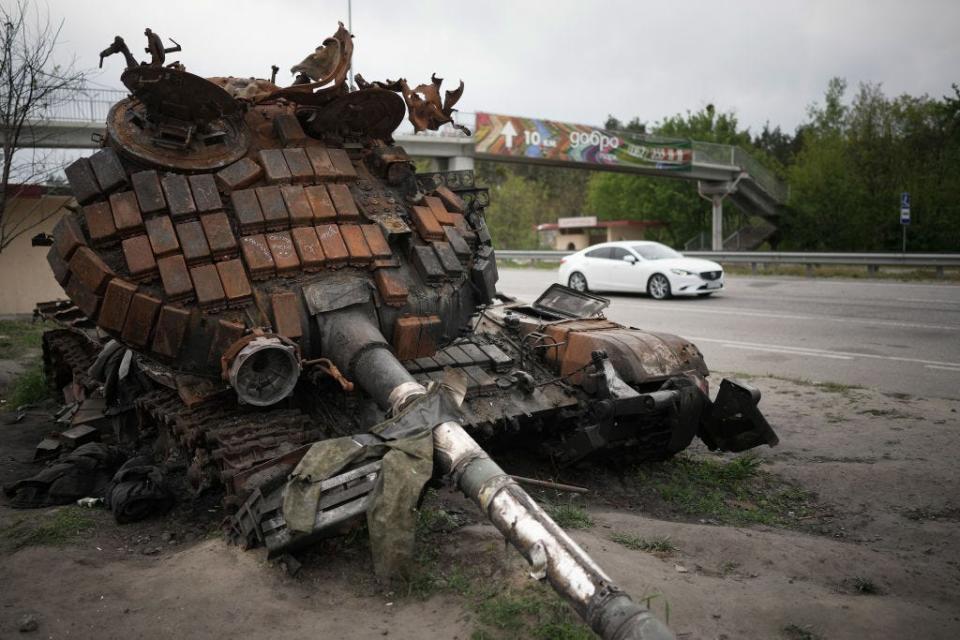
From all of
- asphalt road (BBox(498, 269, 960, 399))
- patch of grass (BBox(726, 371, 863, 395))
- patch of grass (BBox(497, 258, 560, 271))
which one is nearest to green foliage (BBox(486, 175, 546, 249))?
patch of grass (BBox(497, 258, 560, 271))

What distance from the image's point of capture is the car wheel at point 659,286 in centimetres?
1892

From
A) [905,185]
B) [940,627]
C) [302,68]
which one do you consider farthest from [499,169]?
[940,627]

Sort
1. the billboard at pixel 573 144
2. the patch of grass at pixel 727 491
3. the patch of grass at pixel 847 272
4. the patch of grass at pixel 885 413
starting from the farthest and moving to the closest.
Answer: the billboard at pixel 573 144 → the patch of grass at pixel 847 272 → the patch of grass at pixel 885 413 → the patch of grass at pixel 727 491

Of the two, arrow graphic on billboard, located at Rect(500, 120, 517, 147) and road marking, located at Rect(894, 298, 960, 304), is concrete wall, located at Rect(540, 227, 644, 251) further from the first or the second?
road marking, located at Rect(894, 298, 960, 304)

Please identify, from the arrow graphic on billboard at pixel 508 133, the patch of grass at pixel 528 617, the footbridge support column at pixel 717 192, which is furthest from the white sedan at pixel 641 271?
the footbridge support column at pixel 717 192

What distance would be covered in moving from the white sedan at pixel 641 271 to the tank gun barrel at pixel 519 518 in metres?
13.7

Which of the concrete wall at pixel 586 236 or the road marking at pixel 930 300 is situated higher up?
the concrete wall at pixel 586 236

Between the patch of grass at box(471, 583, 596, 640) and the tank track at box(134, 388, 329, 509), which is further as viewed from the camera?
the tank track at box(134, 388, 329, 509)

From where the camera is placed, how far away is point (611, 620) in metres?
3.35

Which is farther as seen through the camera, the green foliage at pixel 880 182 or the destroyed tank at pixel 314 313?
the green foliage at pixel 880 182

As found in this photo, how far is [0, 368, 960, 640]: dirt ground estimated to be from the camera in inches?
164

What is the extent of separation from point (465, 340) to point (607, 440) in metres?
1.75

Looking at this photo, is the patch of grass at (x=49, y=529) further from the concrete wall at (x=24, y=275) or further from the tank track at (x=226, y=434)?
the concrete wall at (x=24, y=275)

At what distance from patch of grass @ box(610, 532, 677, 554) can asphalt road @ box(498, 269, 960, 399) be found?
5.97 m
